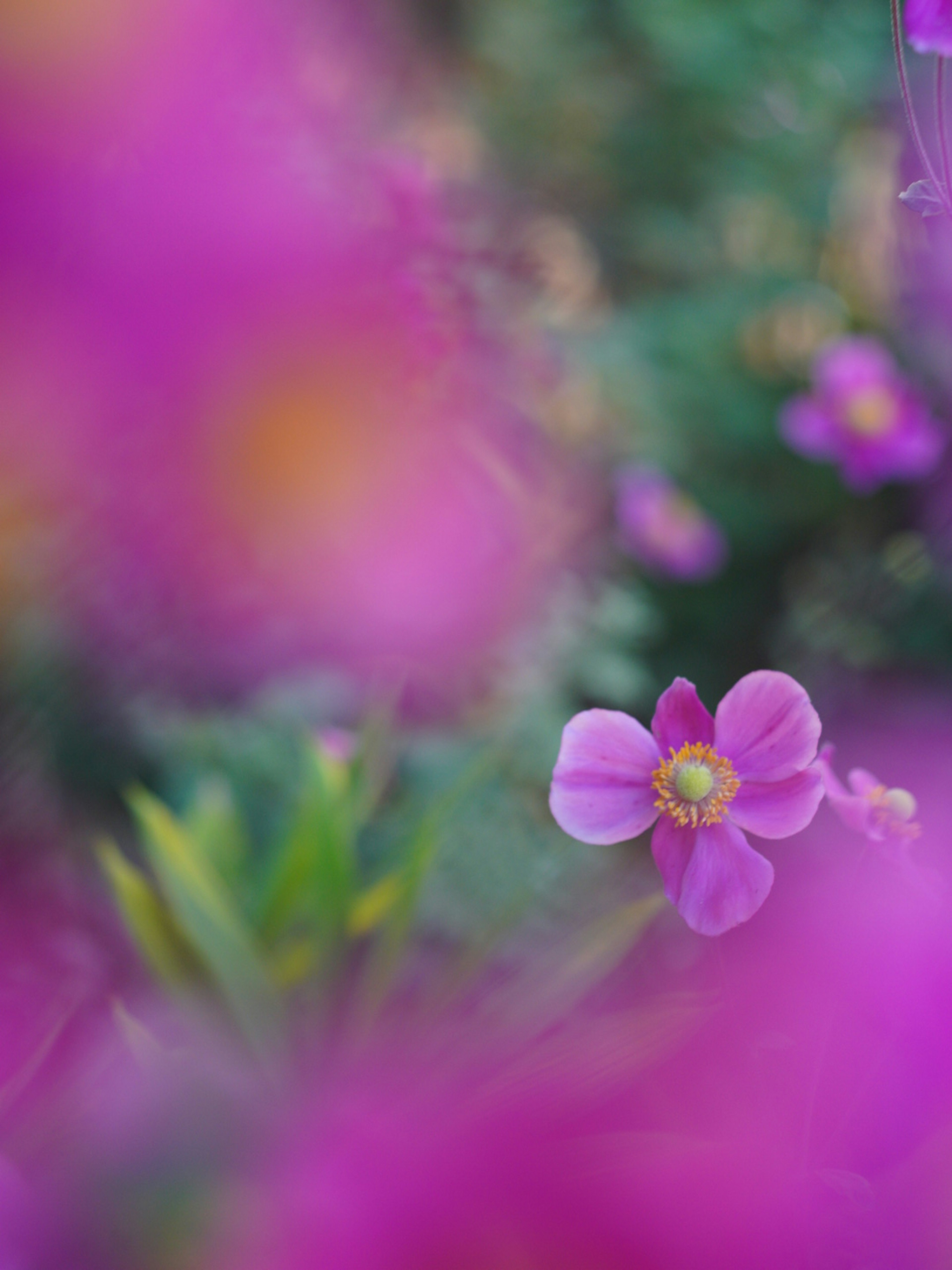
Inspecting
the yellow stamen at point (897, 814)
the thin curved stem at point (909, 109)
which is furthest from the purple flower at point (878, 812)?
the thin curved stem at point (909, 109)

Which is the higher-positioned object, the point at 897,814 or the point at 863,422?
the point at 863,422

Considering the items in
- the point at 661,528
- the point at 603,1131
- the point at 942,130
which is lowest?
the point at 603,1131

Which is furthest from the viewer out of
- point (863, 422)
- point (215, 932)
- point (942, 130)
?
point (863, 422)

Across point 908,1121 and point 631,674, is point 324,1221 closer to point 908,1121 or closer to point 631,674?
point 908,1121

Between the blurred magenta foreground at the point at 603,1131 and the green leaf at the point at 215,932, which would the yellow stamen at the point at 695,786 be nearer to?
the blurred magenta foreground at the point at 603,1131

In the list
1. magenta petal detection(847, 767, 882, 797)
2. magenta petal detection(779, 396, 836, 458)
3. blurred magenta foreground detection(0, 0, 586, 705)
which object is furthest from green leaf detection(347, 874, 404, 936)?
magenta petal detection(779, 396, 836, 458)

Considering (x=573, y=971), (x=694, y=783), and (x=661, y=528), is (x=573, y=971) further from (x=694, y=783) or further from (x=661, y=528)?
(x=661, y=528)

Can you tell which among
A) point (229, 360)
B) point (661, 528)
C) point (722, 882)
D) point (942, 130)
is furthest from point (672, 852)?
point (661, 528)
